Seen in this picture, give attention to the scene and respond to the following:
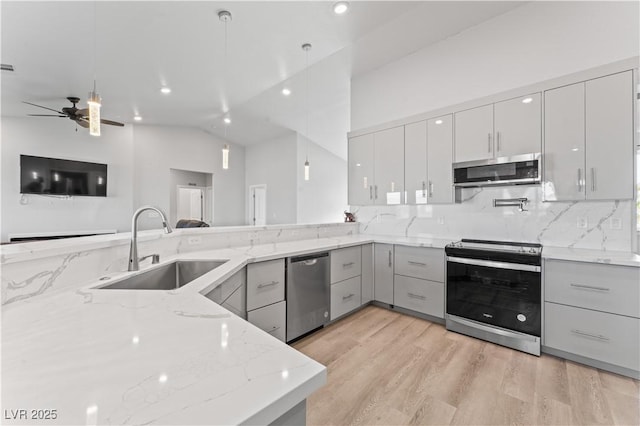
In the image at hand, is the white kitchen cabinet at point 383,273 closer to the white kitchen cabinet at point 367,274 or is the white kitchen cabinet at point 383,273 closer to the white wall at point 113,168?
the white kitchen cabinet at point 367,274

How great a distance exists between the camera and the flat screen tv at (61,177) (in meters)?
4.83

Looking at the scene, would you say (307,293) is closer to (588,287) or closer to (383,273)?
(383,273)

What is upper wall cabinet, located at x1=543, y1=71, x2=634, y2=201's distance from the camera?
209cm

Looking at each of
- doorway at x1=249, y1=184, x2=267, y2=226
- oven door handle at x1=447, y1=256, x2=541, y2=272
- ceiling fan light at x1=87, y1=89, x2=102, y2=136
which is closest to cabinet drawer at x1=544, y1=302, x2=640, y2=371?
oven door handle at x1=447, y1=256, x2=541, y2=272

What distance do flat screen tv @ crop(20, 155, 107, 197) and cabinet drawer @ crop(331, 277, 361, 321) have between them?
18.6ft

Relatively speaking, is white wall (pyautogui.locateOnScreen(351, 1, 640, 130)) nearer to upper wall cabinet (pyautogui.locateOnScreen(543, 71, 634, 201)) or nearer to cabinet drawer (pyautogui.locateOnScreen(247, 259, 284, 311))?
upper wall cabinet (pyautogui.locateOnScreen(543, 71, 634, 201))

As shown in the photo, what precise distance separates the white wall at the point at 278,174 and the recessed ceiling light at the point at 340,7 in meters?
4.39

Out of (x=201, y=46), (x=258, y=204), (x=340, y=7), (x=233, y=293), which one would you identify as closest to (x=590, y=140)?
(x=340, y=7)

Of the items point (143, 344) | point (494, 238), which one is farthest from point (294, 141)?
point (143, 344)

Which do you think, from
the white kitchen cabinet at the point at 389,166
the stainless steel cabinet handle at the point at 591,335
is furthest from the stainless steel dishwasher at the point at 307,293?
the stainless steel cabinet handle at the point at 591,335

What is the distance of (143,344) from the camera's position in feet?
2.33

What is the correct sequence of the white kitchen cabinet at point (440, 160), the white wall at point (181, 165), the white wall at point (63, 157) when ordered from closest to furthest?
the white kitchen cabinet at point (440, 160) → the white wall at point (63, 157) → the white wall at point (181, 165)

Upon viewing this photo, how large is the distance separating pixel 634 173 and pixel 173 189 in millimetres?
7834

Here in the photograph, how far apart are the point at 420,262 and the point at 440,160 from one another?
3.79ft
